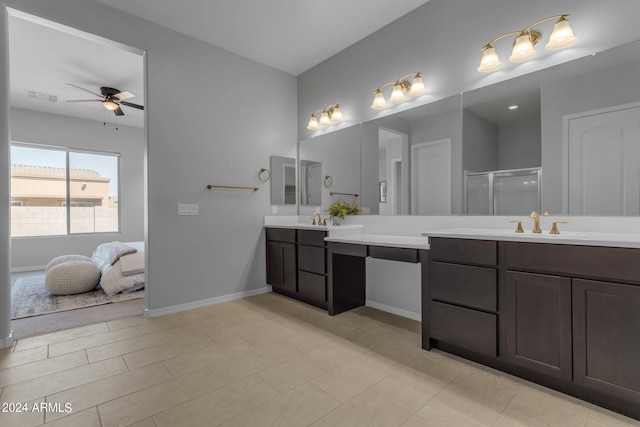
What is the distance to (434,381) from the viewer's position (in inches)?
72.1

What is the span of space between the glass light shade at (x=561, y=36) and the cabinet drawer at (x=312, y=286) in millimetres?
2597

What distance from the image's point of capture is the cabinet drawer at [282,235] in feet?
11.5

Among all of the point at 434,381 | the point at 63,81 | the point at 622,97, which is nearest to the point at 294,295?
the point at 434,381

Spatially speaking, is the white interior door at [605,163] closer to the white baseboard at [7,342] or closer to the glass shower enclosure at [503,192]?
the glass shower enclosure at [503,192]

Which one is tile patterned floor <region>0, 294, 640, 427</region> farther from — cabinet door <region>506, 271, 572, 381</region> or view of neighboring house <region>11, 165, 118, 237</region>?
view of neighboring house <region>11, 165, 118, 237</region>

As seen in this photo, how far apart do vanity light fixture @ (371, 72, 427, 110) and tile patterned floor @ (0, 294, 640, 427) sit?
7.06 ft

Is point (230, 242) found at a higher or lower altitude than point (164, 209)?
lower

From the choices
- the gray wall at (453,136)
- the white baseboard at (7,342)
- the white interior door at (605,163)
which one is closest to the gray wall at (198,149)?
the white baseboard at (7,342)

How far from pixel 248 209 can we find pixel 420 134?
2.19 m

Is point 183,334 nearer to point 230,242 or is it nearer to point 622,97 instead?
point 230,242

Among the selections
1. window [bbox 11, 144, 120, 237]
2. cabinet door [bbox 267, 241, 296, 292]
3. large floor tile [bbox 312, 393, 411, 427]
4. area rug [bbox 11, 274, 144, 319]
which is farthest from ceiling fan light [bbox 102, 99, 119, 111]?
large floor tile [bbox 312, 393, 411, 427]

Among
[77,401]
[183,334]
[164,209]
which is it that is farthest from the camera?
[164,209]

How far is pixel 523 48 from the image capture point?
213cm

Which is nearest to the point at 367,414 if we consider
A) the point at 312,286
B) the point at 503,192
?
the point at 312,286
